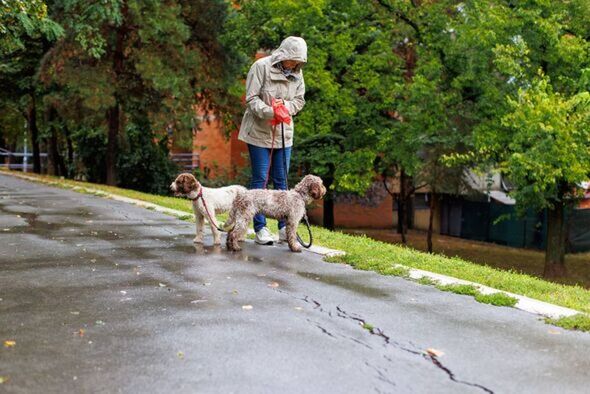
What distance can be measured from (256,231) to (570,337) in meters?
4.78

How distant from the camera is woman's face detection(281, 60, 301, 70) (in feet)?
28.6

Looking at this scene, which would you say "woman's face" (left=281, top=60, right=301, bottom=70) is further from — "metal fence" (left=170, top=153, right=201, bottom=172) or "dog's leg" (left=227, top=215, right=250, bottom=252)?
"metal fence" (left=170, top=153, right=201, bottom=172)

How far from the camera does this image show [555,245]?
20.7m

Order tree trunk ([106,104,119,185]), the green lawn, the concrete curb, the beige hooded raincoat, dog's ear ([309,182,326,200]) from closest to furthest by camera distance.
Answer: the concrete curb, the green lawn, dog's ear ([309,182,326,200]), the beige hooded raincoat, tree trunk ([106,104,119,185])

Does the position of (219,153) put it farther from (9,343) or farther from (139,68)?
(9,343)

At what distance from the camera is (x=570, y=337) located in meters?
5.05

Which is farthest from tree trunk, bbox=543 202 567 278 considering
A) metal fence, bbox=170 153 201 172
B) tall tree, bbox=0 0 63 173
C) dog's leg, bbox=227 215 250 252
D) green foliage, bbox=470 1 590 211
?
metal fence, bbox=170 153 201 172

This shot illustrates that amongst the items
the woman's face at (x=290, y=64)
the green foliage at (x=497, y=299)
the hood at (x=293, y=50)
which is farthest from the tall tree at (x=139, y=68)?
the green foliage at (x=497, y=299)

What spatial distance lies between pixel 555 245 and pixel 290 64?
561 inches

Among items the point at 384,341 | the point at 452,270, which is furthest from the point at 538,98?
the point at 384,341

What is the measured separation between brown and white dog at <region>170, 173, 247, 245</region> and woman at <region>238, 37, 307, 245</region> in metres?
0.41

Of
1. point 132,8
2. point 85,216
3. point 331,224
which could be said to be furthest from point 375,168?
point 85,216

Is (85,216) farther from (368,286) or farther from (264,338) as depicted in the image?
(264,338)

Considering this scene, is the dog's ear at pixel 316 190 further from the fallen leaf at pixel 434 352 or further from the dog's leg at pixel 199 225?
the fallen leaf at pixel 434 352
